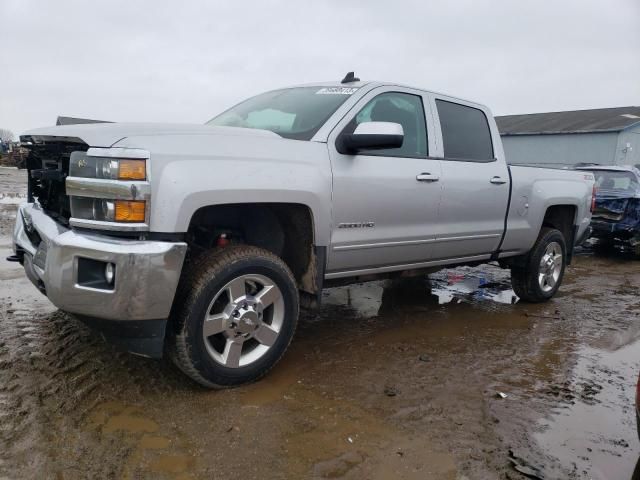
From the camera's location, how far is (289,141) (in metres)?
3.00

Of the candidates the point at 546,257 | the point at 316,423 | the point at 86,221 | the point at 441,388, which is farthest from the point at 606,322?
the point at 86,221

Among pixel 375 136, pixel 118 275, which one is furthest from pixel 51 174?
pixel 375 136

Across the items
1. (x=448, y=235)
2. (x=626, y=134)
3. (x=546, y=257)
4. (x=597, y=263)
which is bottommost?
(x=597, y=263)

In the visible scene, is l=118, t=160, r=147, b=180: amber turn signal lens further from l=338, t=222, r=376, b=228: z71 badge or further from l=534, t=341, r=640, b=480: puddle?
l=534, t=341, r=640, b=480: puddle

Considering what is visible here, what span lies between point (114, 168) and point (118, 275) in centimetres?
51

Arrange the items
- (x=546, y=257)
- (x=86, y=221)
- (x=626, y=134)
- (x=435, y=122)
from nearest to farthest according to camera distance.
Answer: (x=86, y=221) < (x=435, y=122) < (x=546, y=257) < (x=626, y=134)

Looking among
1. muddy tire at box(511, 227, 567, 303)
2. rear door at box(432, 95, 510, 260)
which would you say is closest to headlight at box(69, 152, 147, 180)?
rear door at box(432, 95, 510, 260)

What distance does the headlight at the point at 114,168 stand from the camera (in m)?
2.40

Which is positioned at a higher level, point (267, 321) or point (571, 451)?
point (267, 321)

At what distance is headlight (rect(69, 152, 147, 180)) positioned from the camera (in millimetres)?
2396

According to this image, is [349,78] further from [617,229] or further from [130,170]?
[617,229]

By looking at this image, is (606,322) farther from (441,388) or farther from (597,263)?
(597,263)

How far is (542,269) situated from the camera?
5.30m

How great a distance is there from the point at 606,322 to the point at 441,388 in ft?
8.80
